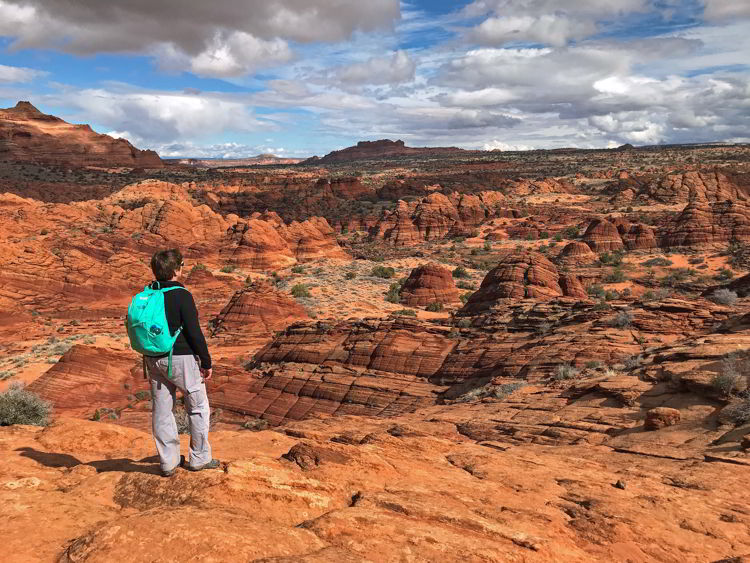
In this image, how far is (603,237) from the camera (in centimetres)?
5453

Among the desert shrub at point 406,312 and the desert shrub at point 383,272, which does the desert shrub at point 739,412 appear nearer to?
the desert shrub at point 406,312

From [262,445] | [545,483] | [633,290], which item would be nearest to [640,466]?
[545,483]

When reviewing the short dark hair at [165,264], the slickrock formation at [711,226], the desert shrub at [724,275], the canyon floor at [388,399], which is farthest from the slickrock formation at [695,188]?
the short dark hair at [165,264]

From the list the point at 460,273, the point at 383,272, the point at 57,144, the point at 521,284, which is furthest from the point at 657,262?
the point at 57,144

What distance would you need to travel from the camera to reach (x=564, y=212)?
3167 inches

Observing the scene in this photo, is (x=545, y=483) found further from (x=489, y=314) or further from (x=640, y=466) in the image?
(x=489, y=314)

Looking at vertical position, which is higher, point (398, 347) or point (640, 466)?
point (640, 466)

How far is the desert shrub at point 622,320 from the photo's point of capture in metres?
17.7

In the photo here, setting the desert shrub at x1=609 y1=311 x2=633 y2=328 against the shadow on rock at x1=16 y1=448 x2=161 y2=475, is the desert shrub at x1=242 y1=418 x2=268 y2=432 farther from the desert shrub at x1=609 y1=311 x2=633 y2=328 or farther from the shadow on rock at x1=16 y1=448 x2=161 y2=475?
the desert shrub at x1=609 y1=311 x2=633 y2=328

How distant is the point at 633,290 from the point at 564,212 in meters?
43.9

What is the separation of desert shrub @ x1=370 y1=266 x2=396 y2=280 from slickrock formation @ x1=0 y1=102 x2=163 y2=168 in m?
102

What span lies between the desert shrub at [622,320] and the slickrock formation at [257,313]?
20.3 m

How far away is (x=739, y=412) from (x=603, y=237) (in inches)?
1933

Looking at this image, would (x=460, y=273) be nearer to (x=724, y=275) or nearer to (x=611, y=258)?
(x=611, y=258)
